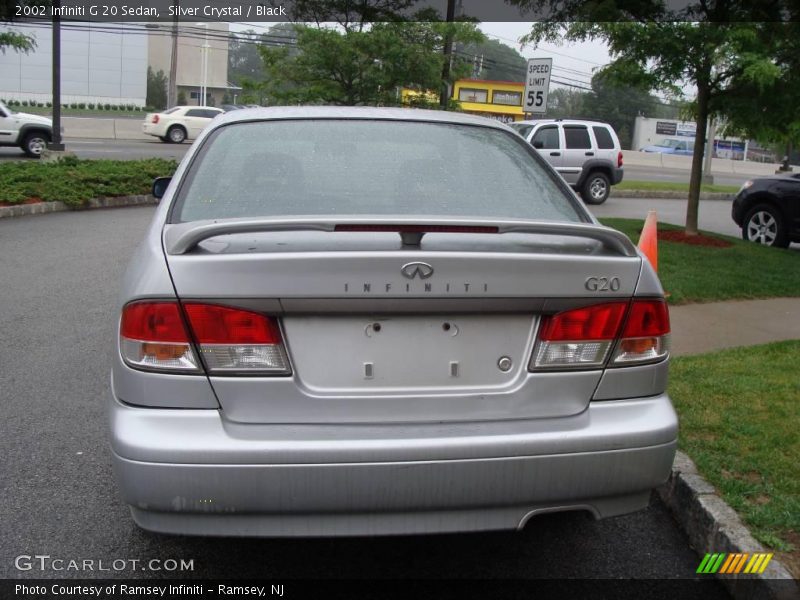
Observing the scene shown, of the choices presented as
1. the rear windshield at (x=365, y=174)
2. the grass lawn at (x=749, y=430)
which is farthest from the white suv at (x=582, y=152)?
the rear windshield at (x=365, y=174)

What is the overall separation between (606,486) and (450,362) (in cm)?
66

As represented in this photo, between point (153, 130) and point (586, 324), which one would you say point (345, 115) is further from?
point (153, 130)

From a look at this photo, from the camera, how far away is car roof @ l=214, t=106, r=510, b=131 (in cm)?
398

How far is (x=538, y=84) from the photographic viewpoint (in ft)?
48.1

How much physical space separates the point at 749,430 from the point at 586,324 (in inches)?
80.4

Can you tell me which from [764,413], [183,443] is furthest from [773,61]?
[183,443]

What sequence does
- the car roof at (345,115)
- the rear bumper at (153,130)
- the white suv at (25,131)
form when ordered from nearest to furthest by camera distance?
the car roof at (345,115), the white suv at (25,131), the rear bumper at (153,130)

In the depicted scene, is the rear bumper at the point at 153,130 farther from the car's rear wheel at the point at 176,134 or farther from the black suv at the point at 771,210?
the black suv at the point at 771,210

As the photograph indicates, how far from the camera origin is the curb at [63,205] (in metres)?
12.3

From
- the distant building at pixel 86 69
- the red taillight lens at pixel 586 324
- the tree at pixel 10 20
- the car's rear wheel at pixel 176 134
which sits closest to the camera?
the red taillight lens at pixel 586 324

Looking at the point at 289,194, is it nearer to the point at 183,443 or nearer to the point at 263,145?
the point at 263,145

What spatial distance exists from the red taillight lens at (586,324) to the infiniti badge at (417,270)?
17.7 inches

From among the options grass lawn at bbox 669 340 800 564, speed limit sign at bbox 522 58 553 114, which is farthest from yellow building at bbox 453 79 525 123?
grass lawn at bbox 669 340 800 564

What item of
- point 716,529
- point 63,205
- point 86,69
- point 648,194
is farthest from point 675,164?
point 86,69
